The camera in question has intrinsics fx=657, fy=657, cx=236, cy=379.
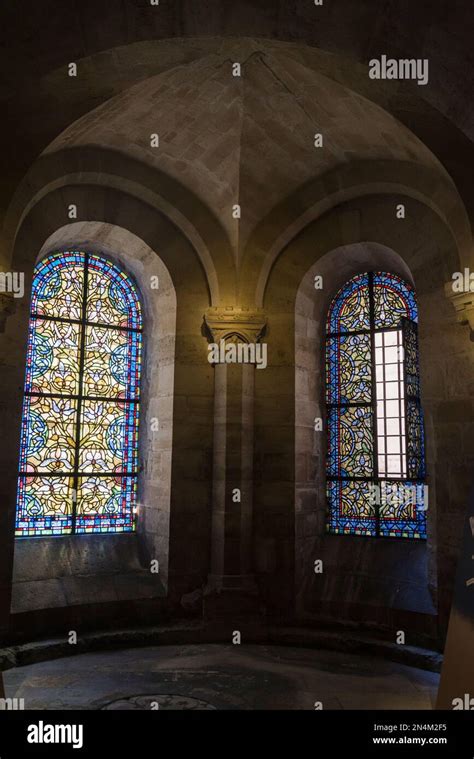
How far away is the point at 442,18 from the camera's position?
16.0 ft

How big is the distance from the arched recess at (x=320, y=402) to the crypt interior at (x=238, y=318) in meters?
0.03

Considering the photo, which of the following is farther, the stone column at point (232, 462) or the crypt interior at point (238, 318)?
the stone column at point (232, 462)

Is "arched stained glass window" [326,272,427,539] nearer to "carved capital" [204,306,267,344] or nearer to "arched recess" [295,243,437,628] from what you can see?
"arched recess" [295,243,437,628]

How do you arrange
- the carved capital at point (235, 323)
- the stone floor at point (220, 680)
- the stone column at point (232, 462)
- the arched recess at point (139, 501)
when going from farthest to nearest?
the carved capital at point (235, 323)
the stone column at point (232, 462)
the arched recess at point (139, 501)
the stone floor at point (220, 680)

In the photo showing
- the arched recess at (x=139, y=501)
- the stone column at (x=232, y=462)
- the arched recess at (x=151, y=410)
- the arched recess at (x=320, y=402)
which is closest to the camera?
the arched recess at (x=320, y=402)

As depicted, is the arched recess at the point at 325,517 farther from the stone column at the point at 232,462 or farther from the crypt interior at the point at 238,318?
the stone column at the point at 232,462

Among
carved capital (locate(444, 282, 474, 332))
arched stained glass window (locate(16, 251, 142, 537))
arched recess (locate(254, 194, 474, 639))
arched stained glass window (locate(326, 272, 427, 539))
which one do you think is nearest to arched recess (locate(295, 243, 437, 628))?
arched recess (locate(254, 194, 474, 639))

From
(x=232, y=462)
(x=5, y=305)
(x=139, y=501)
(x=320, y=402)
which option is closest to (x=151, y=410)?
(x=139, y=501)

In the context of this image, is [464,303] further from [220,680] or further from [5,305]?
[5,305]

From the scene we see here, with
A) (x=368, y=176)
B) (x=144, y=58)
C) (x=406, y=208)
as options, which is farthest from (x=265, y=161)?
(x=144, y=58)

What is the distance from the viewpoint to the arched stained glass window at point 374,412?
768cm

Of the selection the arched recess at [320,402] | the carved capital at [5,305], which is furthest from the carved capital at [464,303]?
the carved capital at [5,305]

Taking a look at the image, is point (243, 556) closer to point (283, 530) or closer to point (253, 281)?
point (283, 530)

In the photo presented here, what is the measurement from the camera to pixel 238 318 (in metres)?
7.76
